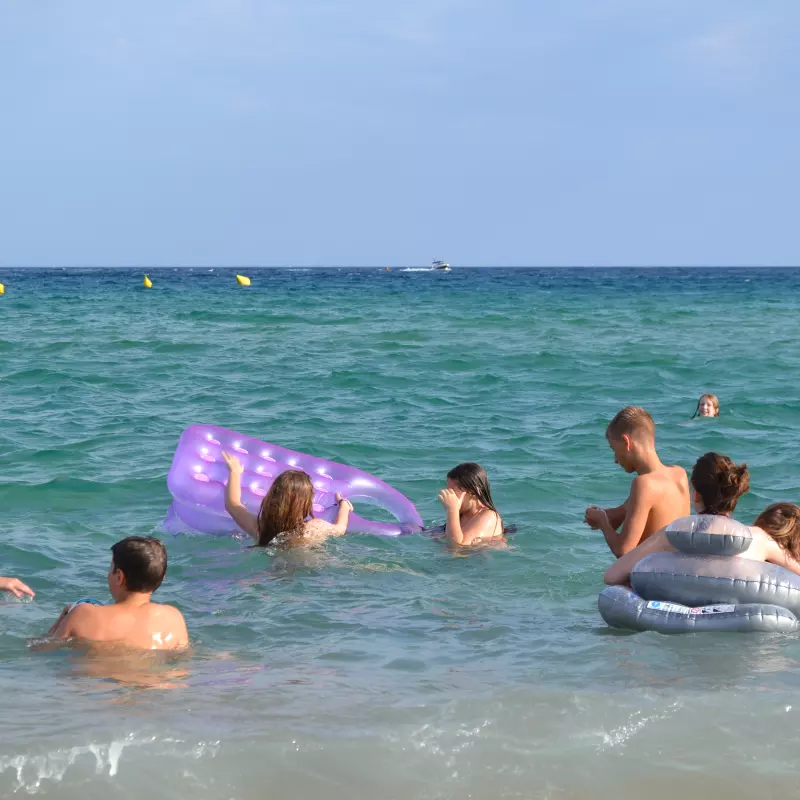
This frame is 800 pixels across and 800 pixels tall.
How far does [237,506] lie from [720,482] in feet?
9.63

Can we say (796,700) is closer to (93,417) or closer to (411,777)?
(411,777)

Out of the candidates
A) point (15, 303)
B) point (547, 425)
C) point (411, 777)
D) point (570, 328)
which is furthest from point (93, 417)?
point (15, 303)

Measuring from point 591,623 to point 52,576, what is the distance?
284cm

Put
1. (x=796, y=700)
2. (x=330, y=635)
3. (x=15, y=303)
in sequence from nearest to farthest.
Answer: (x=796, y=700) → (x=330, y=635) → (x=15, y=303)

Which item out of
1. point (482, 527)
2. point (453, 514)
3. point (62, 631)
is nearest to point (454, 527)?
point (453, 514)

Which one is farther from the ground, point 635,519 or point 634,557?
point 635,519

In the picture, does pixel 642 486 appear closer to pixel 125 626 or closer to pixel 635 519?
pixel 635 519

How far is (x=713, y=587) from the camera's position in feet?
15.1

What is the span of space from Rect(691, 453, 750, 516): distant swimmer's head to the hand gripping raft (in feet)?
0.32

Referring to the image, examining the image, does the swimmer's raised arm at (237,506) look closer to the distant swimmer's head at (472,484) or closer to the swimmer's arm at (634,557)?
the distant swimmer's head at (472,484)

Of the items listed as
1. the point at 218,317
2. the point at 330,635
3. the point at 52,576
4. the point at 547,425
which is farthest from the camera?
the point at 218,317

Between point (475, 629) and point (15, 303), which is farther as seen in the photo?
point (15, 303)

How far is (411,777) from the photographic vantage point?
3.43 metres

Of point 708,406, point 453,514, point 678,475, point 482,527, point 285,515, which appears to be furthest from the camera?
point 708,406
